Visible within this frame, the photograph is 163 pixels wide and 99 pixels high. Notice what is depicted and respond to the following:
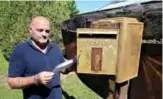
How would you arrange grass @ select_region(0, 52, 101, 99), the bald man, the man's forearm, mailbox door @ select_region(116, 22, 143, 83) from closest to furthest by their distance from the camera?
mailbox door @ select_region(116, 22, 143, 83) → the man's forearm → the bald man → grass @ select_region(0, 52, 101, 99)

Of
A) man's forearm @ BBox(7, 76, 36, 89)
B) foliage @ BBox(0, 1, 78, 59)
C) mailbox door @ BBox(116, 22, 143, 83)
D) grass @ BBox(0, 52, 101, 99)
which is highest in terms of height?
mailbox door @ BBox(116, 22, 143, 83)

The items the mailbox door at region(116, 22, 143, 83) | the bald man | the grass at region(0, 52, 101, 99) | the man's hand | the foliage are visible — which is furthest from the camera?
the foliage

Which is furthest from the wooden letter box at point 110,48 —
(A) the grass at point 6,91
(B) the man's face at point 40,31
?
(A) the grass at point 6,91

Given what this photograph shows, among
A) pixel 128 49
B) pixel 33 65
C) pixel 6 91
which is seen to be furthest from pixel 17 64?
pixel 6 91

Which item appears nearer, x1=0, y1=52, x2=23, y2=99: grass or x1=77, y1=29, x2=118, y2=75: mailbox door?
x1=77, y1=29, x2=118, y2=75: mailbox door

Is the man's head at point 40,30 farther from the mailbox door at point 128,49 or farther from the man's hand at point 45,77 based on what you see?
the mailbox door at point 128,49

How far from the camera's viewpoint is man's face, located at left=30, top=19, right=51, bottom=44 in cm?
382

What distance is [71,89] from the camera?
8.93 m

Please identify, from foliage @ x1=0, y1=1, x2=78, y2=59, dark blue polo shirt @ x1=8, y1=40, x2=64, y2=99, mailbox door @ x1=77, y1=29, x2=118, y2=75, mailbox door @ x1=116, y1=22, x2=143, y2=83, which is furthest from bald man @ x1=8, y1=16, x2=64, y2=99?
foliage @ x1=0, y1=1, x2=78, y2=59

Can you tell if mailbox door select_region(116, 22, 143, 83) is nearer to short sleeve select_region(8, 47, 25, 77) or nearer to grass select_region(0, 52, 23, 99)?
short sleeve select_region(8, 47, 25, 77)

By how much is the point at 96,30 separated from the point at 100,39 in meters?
0.07

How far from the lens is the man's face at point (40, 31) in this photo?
12.5 feet

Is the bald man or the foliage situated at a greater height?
the bald man

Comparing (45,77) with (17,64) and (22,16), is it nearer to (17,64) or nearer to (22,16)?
(17,64)
